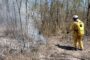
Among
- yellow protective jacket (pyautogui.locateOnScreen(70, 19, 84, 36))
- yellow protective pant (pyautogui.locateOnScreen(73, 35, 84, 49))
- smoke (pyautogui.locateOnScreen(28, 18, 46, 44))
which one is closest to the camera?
yellow protective jacket (pyautogui.locateOnScreen(70, 19, 84, 36))

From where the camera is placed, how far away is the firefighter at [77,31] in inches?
538

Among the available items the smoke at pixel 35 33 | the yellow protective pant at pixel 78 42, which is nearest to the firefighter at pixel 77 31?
the yellow protective pant at pixel 78 42

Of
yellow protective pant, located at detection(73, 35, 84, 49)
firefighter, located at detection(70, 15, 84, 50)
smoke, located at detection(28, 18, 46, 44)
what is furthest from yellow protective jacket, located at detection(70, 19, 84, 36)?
smoke, located at detection(28, 18, 46, 44)

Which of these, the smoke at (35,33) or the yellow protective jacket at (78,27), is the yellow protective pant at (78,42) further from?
the smoke at (35,33)

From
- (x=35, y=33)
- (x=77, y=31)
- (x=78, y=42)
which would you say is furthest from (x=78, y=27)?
(x=35, y=33)

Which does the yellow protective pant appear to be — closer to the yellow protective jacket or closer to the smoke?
the yellow protective jacket

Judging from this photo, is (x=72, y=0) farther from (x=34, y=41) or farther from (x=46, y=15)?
(x=34, y=41)

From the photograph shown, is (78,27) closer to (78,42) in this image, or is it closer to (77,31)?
(77,31)

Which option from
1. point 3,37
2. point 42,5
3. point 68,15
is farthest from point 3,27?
point 68,15

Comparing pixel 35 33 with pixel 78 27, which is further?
pixel 35 33

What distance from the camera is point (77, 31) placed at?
13.8m

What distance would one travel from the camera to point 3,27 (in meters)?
15.2

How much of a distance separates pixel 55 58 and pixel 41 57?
0.51m

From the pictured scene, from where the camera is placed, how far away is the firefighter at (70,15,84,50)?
13664 millimetres
